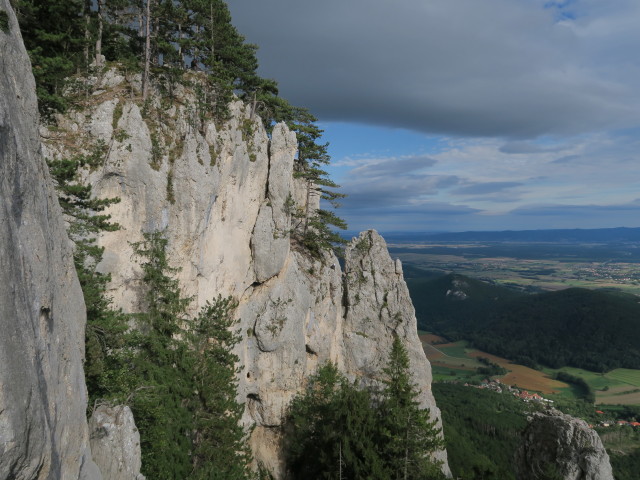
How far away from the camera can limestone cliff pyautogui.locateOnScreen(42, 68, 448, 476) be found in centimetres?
2447

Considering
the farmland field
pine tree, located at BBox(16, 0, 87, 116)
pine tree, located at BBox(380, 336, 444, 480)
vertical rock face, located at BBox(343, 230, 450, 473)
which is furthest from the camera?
the farmland field

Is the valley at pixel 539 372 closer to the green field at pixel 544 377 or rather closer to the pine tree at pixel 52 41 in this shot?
the green field at pixel 544 377

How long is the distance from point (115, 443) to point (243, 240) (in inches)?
773

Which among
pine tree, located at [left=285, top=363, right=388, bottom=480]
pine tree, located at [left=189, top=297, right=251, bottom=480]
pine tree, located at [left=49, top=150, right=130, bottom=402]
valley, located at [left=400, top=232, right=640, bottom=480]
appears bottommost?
valley, located at [left=400, top=232, right=640, bottom=480]

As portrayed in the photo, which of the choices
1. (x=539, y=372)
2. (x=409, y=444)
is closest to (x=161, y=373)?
(x=409, y=444)

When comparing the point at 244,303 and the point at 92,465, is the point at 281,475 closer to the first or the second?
the point at 244,303

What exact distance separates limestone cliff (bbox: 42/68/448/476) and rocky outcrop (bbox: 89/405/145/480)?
33.7ft

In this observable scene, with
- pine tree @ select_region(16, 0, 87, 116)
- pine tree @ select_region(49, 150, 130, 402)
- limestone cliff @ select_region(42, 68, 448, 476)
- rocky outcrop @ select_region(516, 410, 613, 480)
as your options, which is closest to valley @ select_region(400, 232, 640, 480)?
limestone cliff @ select_region(42, 68, 448, 476)

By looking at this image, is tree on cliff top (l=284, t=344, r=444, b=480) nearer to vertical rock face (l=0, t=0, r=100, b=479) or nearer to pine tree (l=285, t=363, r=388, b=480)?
pine tree (l=285, t=363, r=388, b=480)

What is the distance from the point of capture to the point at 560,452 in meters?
27.1

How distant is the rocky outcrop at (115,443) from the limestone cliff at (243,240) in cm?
1026

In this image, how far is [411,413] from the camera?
87.8 feet

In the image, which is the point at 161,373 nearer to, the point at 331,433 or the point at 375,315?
the point at 331,433

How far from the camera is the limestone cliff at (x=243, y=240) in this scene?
24.5 meters
